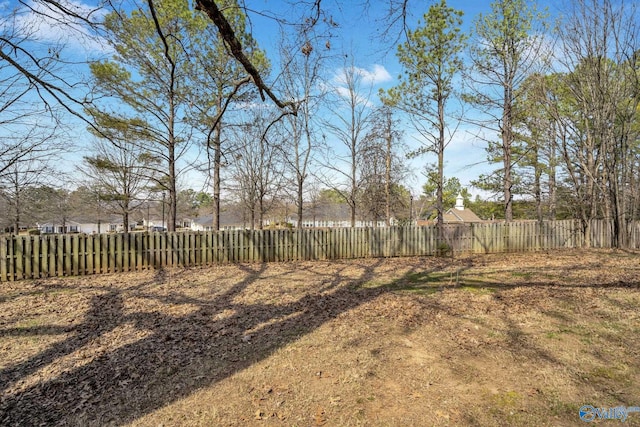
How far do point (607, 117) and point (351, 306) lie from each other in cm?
1467

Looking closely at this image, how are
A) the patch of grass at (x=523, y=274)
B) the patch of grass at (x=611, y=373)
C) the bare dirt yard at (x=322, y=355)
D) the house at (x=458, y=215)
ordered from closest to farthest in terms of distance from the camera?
the bare dirt yard at (x=322, y=355), the patch of grass at (x=611, y=373), the patch of grass at (x=523, y=274), the house at (x=458, y=215)

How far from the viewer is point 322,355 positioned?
352 centimetres

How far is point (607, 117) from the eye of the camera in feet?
43.0

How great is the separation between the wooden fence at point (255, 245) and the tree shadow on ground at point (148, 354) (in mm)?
3348

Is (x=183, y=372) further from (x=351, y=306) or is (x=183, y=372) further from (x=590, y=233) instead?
(x=590, y=233)

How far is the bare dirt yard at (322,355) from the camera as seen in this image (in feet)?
8.30

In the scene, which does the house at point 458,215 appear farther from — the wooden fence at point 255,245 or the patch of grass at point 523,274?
the patch of grass at point 523,274

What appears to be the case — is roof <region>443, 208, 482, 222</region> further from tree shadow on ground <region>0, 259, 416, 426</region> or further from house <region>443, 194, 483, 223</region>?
tree shadow on ground <region>0, 259, 416, 426</region>

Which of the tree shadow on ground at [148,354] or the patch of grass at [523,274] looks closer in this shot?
the tree shadow on ground at [148,354]


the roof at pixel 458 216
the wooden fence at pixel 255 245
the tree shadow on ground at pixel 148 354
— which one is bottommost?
the tree shadow on ground at pixel 148 354

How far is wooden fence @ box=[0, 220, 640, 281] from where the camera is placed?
322 inches

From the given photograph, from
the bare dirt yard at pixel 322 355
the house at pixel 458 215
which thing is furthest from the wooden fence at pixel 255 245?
the house at pixel 458 215

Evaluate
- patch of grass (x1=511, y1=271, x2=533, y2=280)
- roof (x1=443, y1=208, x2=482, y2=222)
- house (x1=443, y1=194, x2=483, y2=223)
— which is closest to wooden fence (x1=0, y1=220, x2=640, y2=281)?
patch of grass (x1=511, y1=271, x2=533, y2=280)

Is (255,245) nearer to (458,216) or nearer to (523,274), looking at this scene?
(523,274)
